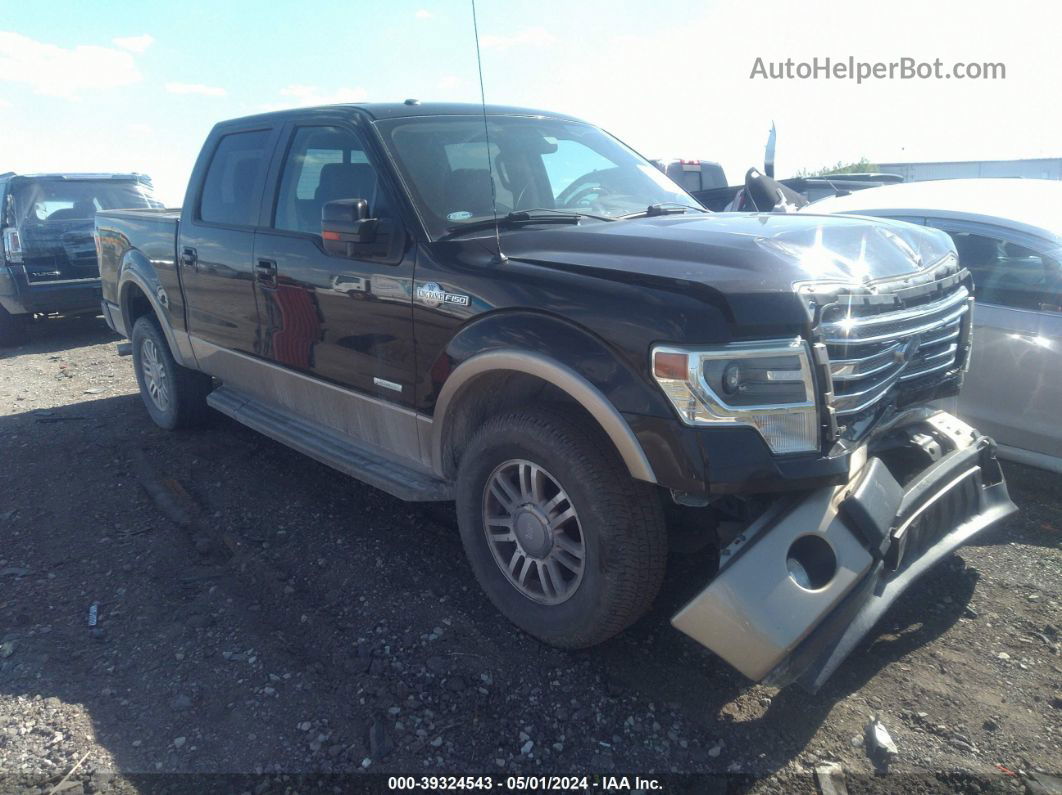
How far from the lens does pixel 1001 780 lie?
2406mm

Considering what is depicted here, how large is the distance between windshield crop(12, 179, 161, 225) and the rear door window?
5352 millimetres

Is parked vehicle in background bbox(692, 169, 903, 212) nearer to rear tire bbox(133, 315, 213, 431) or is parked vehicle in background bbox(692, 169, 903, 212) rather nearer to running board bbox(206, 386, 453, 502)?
rear tire bbox(133, 315, 213, 431)

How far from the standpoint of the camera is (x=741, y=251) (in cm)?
271

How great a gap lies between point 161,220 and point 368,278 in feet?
8.49

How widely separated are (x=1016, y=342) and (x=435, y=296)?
319cm

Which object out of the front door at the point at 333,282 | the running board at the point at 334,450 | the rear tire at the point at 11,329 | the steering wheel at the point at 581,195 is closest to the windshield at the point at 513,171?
the steering wheel at the point at 581,195

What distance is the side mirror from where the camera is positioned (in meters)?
3.31

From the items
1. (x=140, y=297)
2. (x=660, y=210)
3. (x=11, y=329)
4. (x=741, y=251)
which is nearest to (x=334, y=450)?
(x=660, y=210)

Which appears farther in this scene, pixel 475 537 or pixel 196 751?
pixel 475 537

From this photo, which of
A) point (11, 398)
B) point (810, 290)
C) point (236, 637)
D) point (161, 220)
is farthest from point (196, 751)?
point (11, 398)

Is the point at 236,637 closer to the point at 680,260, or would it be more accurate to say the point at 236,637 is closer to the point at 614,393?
the point at 614,393

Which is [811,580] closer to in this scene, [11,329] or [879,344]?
[879,344]

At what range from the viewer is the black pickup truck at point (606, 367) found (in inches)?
95.9

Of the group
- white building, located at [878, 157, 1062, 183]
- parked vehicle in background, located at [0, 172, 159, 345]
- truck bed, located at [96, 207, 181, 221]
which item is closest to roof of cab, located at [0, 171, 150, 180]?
parked vehicle in background, located at [0, 172, 159, 345]
